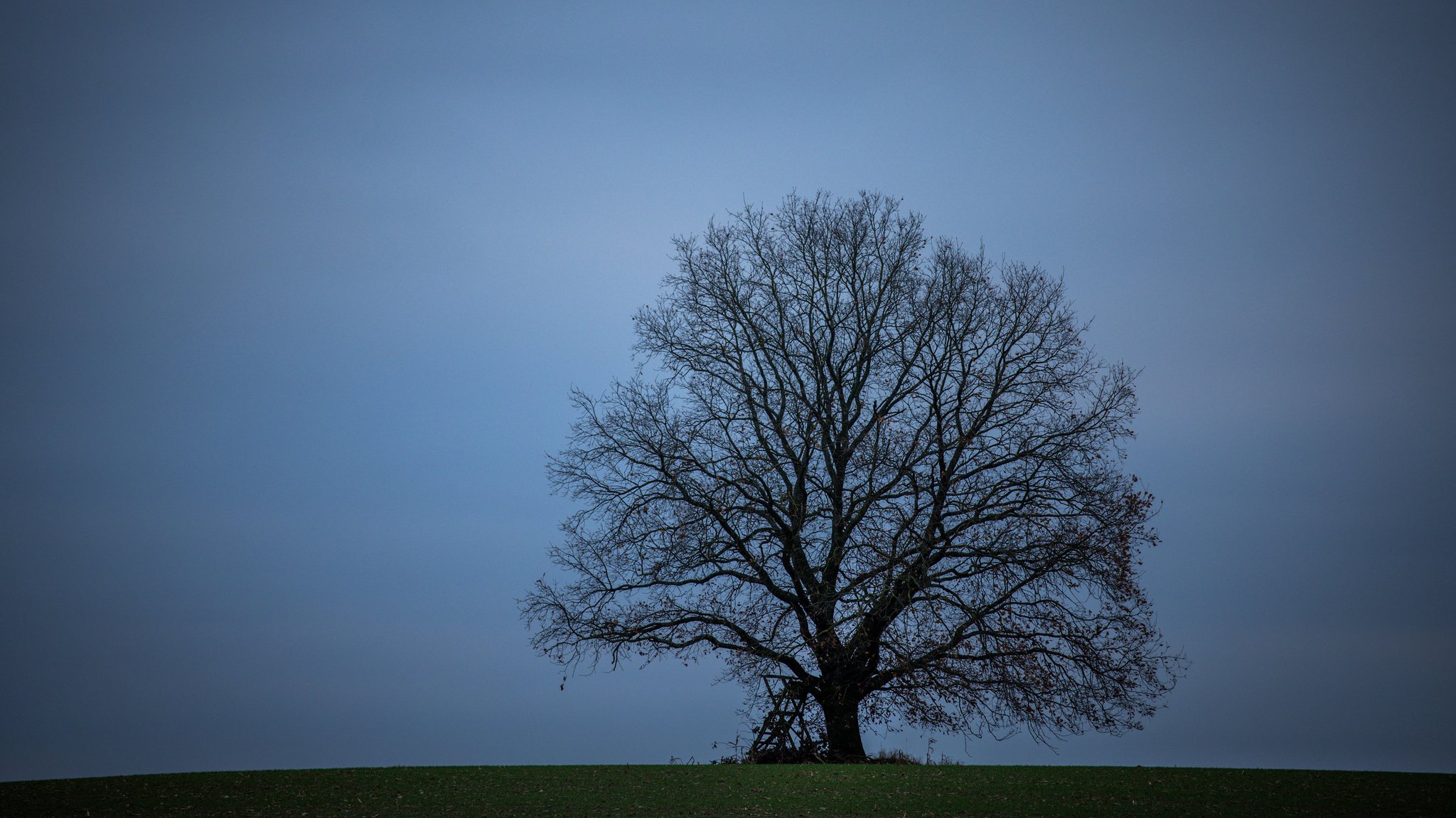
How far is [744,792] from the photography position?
43.5 ft

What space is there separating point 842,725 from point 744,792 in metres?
5.65

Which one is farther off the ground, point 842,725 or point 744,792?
point 842,725

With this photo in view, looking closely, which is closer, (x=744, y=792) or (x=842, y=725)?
(x=744, y=792)

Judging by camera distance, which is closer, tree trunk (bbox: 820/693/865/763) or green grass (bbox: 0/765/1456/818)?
green grass (bbox: 0/765/1456/818)

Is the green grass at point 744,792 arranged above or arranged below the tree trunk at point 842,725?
below

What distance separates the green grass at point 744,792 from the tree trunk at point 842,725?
267 centimetres

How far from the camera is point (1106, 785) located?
13.6 meters

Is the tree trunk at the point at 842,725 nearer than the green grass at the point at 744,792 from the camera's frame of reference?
No

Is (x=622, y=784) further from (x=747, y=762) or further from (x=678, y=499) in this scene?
(x=678, y=499)

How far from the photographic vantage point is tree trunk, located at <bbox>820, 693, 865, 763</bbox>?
18.4 metres

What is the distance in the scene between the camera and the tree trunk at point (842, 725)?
18.4 m

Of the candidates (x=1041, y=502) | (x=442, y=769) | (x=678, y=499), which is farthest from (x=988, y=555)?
(x=442, y=769)

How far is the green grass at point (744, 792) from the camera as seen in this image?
11953 mm

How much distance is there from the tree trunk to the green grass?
8.75 feet
